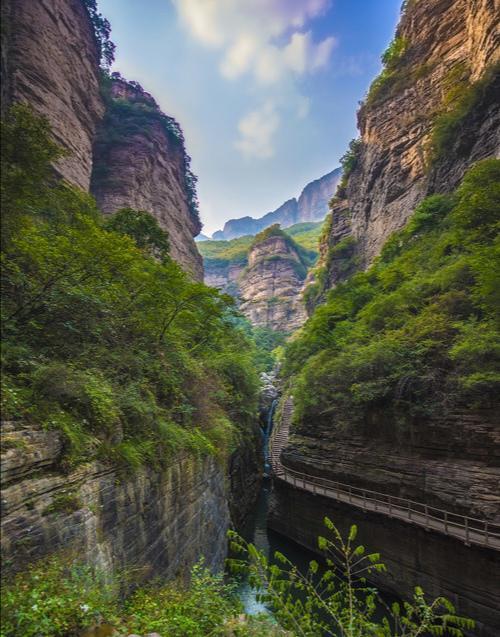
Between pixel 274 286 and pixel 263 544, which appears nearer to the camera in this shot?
pixel 263 544

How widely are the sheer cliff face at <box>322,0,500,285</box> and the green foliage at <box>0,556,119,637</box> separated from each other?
84.8 ft

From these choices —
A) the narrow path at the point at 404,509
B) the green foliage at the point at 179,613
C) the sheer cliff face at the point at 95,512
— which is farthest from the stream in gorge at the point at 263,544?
the green foliage at the point at 179,613

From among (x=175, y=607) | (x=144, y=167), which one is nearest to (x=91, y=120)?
(x=144, y=167)

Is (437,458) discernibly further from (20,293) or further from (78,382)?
(20,293)

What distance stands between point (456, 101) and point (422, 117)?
4410mm

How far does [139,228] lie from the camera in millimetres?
18891

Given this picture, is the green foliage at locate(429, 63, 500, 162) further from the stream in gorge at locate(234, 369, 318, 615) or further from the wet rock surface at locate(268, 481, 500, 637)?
the stream in gorge at locate(234, 369, 318, 615)

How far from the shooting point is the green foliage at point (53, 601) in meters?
3.15

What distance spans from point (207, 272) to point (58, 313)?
110 meters

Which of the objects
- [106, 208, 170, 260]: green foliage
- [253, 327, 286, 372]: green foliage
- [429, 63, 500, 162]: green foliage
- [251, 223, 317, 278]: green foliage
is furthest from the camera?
[251, 223, 317, 278]: green foliage

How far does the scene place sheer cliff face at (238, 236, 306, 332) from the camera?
83.1 meters

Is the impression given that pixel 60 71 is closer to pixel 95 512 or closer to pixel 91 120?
pixel 91 120

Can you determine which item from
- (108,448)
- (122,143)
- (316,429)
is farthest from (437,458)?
(122,143)

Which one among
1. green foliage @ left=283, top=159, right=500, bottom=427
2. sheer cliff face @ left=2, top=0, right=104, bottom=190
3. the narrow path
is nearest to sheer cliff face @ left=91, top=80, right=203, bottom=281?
sheer cliff face @ left=2, top=0, right=104, bottom=190
